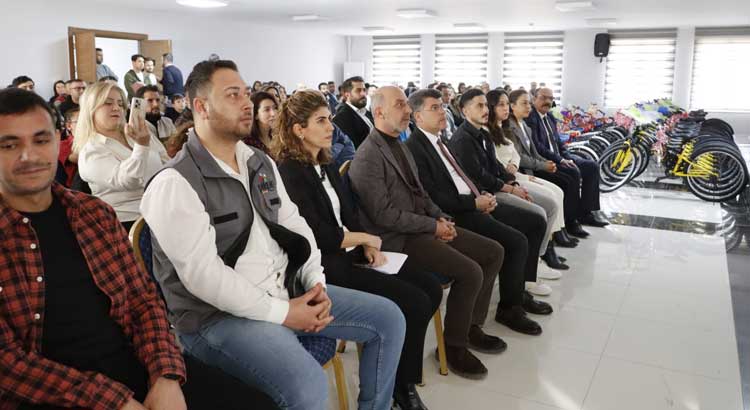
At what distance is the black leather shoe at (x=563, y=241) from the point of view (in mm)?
4367

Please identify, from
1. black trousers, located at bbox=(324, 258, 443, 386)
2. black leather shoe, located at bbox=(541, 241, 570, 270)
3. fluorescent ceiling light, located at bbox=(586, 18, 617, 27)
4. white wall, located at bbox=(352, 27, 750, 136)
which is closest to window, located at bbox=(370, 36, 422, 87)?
white wall, located at bbox=(352, 27, 750, 136)

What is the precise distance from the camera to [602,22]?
1206 centimetres

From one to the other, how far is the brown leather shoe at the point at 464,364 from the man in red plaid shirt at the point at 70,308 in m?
1.22

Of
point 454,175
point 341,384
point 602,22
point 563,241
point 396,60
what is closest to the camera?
point 341,384

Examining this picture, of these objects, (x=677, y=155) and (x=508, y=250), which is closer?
(x=508, y=250)

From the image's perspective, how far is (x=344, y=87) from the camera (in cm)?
515

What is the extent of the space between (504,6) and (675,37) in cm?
580

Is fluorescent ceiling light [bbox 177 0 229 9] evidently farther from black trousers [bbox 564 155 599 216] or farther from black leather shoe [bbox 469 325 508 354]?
black leather shoe [bbox 469 325 508 354]

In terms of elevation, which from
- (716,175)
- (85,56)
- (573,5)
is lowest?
(716,175)

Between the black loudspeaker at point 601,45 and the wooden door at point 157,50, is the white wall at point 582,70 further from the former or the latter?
the wooden door at point 157,50

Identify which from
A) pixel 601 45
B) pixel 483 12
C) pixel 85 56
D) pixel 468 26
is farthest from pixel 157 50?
pixel 601 45

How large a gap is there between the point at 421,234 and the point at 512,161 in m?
1.77

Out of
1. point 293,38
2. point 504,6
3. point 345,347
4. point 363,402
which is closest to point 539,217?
point 345,347

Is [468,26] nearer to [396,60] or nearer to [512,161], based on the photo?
[396,60]
